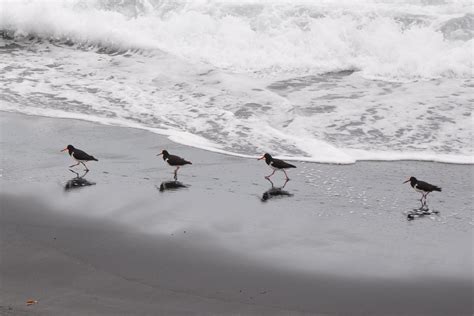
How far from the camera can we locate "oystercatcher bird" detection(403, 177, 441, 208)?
9.07m

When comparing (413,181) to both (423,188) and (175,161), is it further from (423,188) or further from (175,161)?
(175,161)

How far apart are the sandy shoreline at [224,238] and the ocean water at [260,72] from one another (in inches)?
46.9

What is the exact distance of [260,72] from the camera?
1549cm

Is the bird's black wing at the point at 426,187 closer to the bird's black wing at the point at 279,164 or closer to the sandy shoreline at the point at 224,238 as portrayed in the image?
the sandy shoreline at the point at 224,238

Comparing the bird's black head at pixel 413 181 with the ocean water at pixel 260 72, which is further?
the ocean water at pixel 260 72

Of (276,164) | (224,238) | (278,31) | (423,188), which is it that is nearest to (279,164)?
(276,164)

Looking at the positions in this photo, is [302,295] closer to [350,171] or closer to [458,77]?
[350,171]

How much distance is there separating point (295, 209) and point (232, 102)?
494 centimetres

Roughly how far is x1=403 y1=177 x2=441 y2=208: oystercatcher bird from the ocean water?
1.53 metres

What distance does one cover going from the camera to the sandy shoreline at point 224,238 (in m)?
6.46

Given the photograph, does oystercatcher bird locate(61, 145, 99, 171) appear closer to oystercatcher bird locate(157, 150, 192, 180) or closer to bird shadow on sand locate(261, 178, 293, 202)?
oystercatcher bird locate(157, 150, 192, 180)

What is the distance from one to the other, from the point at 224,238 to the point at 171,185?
1.98m

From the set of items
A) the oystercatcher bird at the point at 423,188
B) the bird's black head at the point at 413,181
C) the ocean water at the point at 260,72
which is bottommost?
the oystercatcher bird at the point at 423,188

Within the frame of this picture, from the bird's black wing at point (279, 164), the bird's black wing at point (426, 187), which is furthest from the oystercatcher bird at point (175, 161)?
the bird's black wing at point (426, 187)
